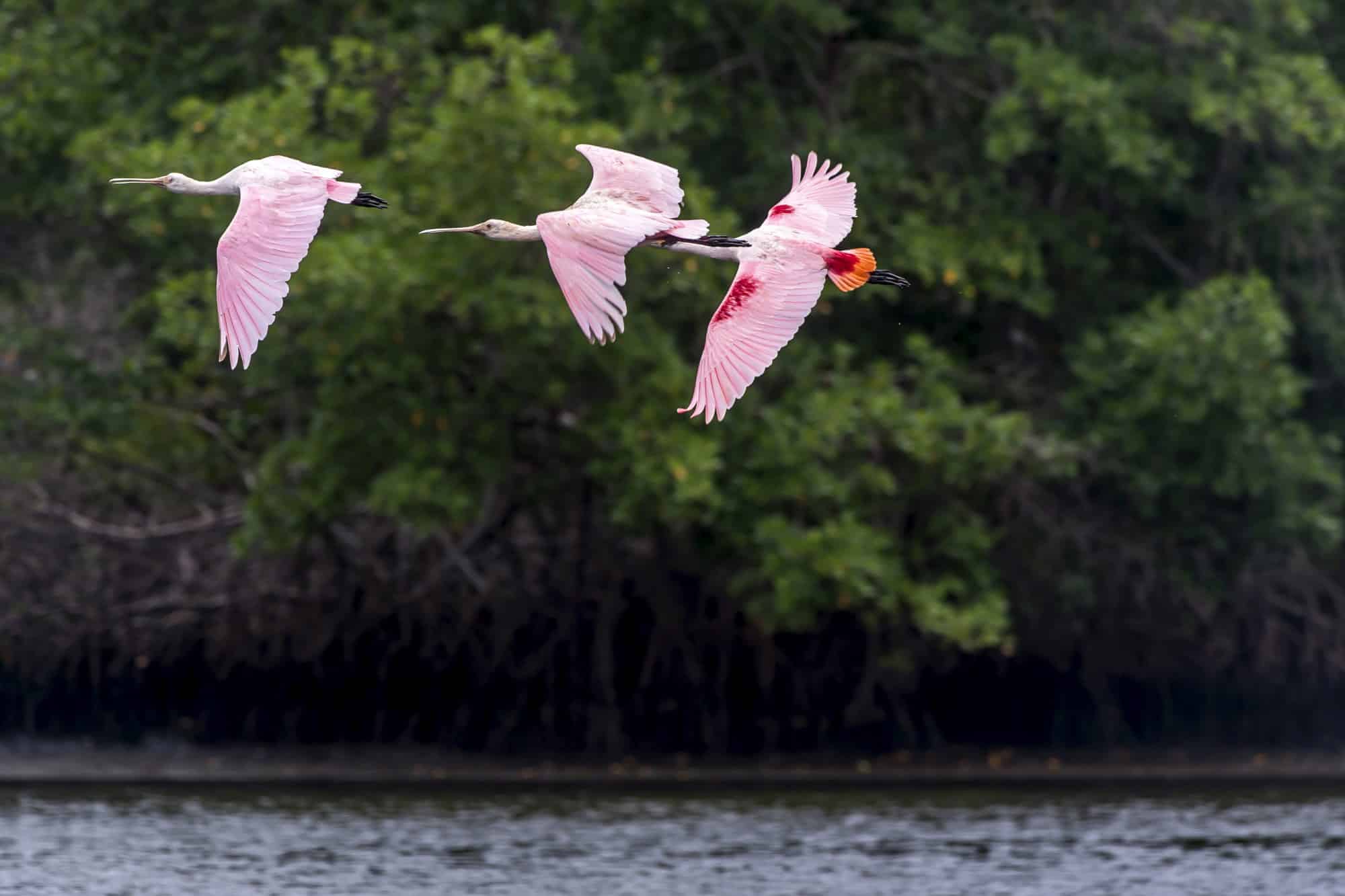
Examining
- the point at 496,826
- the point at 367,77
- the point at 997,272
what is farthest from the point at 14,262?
the point at 997,272

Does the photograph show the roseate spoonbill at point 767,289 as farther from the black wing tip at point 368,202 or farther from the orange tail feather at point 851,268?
the black wing tip at point 368,202

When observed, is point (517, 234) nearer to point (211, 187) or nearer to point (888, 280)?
point (211, 187)

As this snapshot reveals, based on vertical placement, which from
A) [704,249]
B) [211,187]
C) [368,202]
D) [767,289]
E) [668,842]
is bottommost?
[668,842]

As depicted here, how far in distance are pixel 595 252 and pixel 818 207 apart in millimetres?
1623

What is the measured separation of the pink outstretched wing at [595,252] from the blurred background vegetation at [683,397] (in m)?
7.14

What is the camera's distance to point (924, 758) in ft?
76.8

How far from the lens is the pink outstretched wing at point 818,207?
11.7m

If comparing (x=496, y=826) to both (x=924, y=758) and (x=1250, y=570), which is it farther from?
(x=1250, y=570)

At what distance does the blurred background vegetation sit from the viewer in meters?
19.1

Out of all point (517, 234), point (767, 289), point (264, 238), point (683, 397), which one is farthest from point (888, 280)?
point (683, 397)

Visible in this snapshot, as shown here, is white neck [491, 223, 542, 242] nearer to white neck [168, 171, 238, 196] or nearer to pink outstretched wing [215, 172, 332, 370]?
pink outstretched wing [215, 172, 332, 370]

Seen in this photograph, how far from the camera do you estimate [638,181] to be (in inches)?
449

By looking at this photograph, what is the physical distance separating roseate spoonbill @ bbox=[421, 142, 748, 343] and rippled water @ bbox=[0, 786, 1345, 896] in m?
6.44

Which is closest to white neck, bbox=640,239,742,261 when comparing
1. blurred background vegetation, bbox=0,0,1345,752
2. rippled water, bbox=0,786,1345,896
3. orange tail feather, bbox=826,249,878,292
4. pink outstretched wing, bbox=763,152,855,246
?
pink outstretched wing, bbox=763,152,855,246
